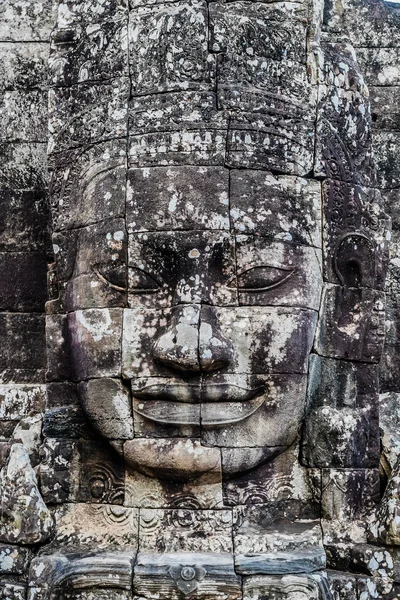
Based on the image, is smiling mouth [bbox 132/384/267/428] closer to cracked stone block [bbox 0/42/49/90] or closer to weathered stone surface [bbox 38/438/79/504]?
weathered stone surface [bbox 38/438/79/504]

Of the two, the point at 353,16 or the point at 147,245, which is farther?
the point at 353,16

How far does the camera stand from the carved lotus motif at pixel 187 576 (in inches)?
326

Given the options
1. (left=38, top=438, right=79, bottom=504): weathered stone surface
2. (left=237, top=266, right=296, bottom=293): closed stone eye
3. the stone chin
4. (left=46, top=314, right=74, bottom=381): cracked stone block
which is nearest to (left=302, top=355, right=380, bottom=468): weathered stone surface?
the stone chin

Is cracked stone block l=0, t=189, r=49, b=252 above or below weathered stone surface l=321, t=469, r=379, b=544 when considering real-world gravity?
above

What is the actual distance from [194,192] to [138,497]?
2183mm

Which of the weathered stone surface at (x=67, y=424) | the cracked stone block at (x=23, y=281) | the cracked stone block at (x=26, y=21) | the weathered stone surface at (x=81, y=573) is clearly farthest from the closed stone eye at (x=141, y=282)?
the cracked stone block at (x=26, y=21)

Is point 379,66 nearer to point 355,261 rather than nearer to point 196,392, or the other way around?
point 355,261

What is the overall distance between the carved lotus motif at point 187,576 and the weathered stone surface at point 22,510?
963 mm

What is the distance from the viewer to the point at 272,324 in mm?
8711

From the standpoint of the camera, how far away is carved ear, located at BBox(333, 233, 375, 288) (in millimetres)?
9086

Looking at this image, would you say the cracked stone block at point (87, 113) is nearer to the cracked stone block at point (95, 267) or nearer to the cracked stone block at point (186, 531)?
the cracked stone block at point (95, 267)

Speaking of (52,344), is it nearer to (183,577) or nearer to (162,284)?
(162,284)

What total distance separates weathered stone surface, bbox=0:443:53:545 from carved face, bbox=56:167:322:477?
25.3 inches

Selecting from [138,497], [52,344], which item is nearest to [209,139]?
[52,344]
